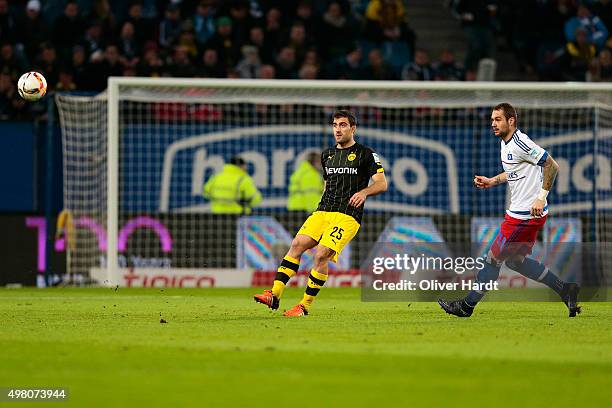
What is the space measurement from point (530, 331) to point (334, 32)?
42.7 ft

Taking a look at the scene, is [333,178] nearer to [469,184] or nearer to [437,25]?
[469,184]

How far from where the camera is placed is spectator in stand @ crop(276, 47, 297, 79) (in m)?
21.1

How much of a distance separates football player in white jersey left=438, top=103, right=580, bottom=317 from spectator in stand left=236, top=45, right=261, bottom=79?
32.7 feet

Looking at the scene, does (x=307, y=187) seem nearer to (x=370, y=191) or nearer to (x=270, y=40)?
(x=270, y=40)

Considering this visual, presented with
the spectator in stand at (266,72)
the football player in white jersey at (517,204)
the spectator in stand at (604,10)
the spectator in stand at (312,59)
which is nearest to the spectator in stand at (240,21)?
the spectator in stand at (266,72)

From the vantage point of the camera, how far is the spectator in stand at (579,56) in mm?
22172

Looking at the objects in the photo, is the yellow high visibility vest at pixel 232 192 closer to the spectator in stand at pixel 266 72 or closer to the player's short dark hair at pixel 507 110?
the spectator in stand at pixel 266 72

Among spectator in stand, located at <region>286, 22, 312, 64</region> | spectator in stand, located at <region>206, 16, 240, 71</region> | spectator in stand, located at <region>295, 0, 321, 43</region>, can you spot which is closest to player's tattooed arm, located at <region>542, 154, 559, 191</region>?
spectator in stand, located at <region>206, 16, 240, 71</region>

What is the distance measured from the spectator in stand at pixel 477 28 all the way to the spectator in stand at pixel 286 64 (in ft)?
10.3

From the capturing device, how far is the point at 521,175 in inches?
449

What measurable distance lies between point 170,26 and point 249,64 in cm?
167

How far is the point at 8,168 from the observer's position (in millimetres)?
18234

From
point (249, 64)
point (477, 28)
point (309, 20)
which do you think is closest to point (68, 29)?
point (249, 64)

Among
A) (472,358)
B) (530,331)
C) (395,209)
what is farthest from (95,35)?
(472,358)
